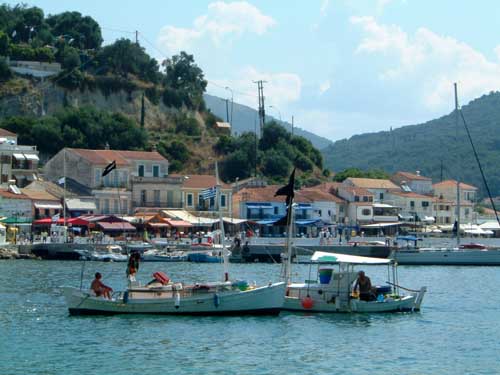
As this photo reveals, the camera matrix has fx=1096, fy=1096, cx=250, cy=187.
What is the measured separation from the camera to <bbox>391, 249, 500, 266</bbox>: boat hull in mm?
86062

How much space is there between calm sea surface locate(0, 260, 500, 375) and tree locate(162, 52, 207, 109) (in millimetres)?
101698

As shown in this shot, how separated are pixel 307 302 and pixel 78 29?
114353 mm

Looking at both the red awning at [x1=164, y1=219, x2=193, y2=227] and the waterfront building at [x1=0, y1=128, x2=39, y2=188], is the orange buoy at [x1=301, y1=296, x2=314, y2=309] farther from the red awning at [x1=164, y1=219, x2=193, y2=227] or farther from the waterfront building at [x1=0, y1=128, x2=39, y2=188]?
the waterfront building at [x1=0, y1=128, x2=39, y2=188]

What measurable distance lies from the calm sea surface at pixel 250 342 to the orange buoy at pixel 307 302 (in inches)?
19.1

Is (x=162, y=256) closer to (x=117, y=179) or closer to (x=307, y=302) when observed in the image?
(x=117, y=179)

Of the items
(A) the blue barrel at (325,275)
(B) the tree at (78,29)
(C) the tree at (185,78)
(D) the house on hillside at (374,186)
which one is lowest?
(A) the blue barrel at (325,275)

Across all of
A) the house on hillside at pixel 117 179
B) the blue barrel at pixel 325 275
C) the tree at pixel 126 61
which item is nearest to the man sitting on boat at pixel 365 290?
the blue barrel at pixel 325 275

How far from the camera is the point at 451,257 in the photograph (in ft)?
282

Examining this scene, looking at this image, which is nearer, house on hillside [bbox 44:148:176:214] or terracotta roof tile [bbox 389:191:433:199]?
house on hillside [bbox 44:148:176:214]

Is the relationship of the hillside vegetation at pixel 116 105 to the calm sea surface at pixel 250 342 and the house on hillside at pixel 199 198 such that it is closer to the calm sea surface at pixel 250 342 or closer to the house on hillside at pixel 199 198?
the house on hillside at pixel 199 198

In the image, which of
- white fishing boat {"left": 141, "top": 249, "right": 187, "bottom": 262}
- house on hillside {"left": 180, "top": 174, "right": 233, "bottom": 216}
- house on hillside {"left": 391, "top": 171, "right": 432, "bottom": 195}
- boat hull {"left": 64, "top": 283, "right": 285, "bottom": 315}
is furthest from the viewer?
house on hillside {"left": 391, "top": 171, "right": 432, "bottom": 195}

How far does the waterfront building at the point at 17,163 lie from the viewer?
4313 inches

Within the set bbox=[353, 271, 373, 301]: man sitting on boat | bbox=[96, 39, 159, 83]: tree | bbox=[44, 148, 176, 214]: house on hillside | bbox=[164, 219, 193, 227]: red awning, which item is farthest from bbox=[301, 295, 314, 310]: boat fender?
bbox=[96, 39, 159, 83]: tree

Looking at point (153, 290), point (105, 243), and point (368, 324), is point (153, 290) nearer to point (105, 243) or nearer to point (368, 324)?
point (368, 324)
